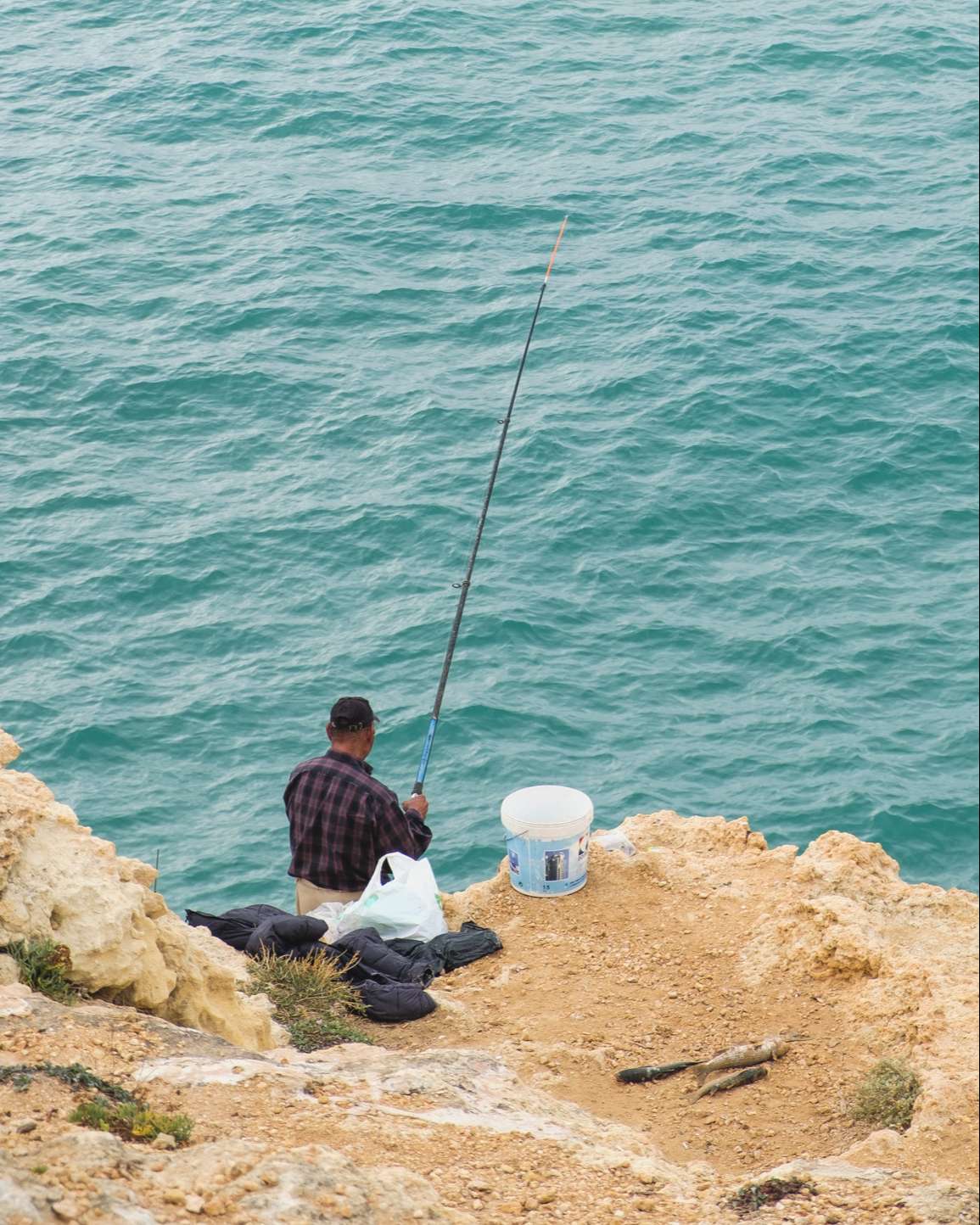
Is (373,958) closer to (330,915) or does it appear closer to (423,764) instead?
(330,915)

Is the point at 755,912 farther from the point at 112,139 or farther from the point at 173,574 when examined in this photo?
the point at 112,139

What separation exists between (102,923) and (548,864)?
2.91 metres

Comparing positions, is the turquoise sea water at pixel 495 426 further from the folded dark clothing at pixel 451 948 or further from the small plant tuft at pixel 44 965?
the small plant tuft at pixel 44 965

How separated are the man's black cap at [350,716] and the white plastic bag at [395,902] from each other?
609mm

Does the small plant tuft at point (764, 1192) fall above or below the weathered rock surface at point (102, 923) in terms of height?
below

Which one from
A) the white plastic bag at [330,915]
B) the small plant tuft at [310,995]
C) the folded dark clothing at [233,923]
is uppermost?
the small plant tuft at [310,995]

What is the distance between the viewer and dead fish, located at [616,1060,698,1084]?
6.02 metres

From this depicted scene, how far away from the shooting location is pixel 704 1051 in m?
6.26

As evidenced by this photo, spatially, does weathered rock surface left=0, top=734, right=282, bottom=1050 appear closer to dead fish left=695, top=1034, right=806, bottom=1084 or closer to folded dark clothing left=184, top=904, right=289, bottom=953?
folded dark clothing left=184, top=904, right=289, bottom=953

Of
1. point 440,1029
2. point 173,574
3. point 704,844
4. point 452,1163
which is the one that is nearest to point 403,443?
point 173,574

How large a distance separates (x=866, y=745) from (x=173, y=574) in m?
7.12

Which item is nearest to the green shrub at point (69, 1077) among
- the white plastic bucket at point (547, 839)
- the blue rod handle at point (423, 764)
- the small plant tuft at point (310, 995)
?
the small plant tuft at point (310, 995)

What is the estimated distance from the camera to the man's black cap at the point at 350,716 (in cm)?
691

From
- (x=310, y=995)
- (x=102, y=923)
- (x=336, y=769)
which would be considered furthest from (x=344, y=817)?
(x=102, y=923)
